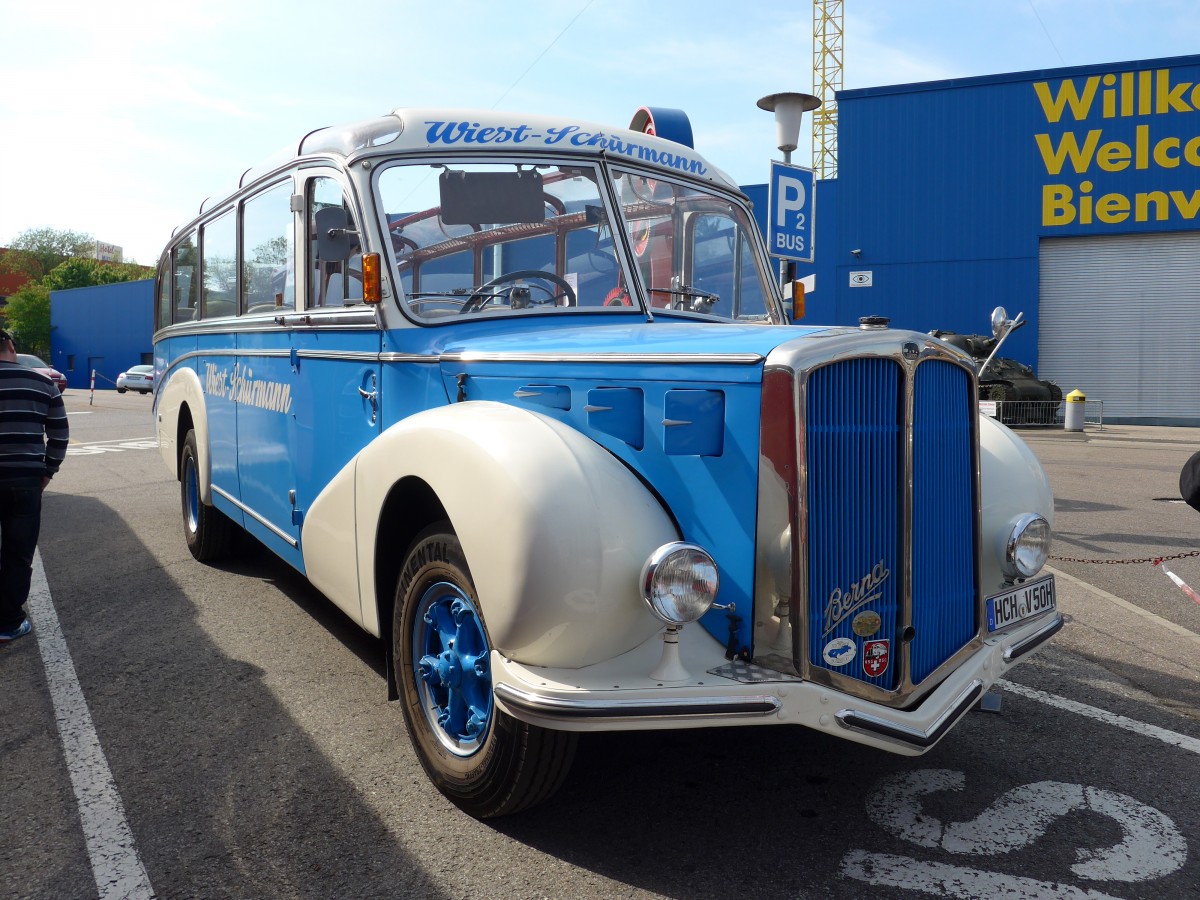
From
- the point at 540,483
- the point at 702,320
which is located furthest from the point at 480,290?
the point at 540,483

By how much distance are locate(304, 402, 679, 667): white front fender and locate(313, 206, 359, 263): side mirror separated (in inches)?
58.2

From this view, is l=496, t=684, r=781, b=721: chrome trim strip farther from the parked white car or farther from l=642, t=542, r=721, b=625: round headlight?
the parked white car

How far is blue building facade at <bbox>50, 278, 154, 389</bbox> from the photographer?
2291 inches

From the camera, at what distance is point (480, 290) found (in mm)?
4012

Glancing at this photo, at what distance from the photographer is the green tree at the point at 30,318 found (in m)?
73.0

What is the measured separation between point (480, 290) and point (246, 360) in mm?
2043

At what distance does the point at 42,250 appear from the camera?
9331 centimetres

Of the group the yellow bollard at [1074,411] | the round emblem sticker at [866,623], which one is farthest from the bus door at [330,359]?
the yellow bollard at [1074,411]

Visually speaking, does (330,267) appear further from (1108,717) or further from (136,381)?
(136,381)

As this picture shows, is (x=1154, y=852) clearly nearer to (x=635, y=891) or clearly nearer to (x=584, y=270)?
(x=635, y=891)

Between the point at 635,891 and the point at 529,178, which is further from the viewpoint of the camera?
the point at 529,178

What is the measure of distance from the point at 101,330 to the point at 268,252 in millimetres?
63008

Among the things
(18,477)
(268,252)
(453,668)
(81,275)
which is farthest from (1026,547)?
(81,275)

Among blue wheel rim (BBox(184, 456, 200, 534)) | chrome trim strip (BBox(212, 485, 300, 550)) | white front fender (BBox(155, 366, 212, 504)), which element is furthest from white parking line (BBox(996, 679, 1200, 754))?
blue wheel rim (BBox(184, 456, 200, 534))
